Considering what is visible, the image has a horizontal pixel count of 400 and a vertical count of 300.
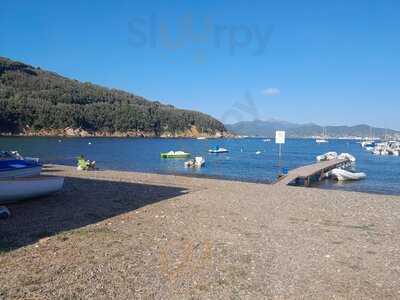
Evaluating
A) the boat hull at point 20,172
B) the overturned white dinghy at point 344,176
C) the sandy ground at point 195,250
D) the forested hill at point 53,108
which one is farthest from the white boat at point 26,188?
the forested hill at point 53,108

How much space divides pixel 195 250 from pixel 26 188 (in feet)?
23.4

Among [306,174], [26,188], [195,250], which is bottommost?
[306,174]

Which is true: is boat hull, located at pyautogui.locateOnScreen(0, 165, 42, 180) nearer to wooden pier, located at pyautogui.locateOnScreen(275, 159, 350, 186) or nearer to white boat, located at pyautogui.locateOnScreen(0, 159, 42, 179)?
white boat, located at pyautogui.locateOnScreen(0, 159, 42, 179)

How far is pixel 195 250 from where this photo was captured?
825 cm

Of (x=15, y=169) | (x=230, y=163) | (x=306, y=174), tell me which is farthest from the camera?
(x=230, y=163)

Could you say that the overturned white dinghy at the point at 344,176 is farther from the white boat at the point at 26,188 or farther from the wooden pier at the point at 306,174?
the white boat at the point at 26,188

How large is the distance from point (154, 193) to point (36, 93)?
161 m

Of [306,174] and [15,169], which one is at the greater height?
[15,169]

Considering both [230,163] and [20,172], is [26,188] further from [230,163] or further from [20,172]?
[230,163]

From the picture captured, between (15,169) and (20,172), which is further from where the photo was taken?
(20,172)

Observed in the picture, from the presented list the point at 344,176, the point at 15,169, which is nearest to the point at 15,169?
the point at 15,169

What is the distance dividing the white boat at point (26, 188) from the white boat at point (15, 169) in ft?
6.54

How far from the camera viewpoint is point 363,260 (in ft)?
25.9

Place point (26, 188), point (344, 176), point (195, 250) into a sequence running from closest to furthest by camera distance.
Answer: point (195, 250) < point (26, 188) < point (344, 176)
